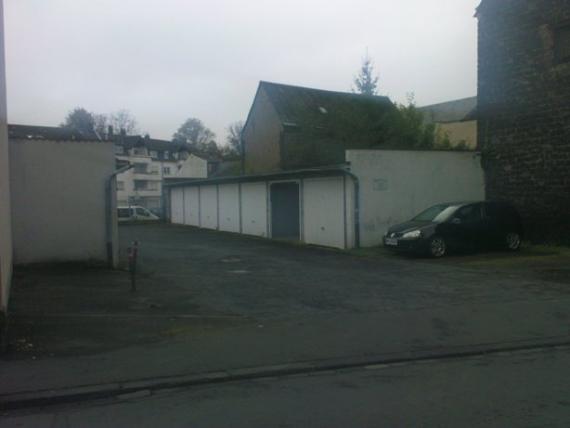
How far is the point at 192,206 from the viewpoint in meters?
37.4

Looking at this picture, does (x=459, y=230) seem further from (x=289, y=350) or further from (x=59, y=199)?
(x=289, y=350)

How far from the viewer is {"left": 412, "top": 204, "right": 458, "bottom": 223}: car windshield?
1798 cm

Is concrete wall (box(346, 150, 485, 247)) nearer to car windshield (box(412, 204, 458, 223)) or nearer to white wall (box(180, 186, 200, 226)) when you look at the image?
car windshield (box(412, 204, 458, 223))

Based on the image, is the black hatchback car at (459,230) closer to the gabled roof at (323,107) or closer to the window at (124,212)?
the gabled roof at (323,107)

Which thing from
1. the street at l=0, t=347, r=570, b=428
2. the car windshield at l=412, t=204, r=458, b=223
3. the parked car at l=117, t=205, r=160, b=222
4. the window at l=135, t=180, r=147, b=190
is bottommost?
the street at l=0, t=347, r=570, b=428

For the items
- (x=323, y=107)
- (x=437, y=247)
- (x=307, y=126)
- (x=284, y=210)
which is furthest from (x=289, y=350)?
(x=323, y=107)

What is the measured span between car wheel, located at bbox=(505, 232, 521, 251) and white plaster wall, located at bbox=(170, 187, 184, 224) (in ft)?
78.4

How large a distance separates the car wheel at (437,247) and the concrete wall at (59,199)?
847 centimetres

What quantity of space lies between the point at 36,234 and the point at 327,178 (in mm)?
10005

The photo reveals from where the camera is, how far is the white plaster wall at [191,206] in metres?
36.4

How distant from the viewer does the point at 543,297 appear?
11.1 metres

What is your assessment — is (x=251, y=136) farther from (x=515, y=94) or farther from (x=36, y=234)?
(x=36, y=234)

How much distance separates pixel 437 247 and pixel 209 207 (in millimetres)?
18640

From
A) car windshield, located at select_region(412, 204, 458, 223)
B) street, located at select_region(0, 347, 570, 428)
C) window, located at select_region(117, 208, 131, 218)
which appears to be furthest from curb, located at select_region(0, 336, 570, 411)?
window, located at select_region(117, 208, 131, 218)
